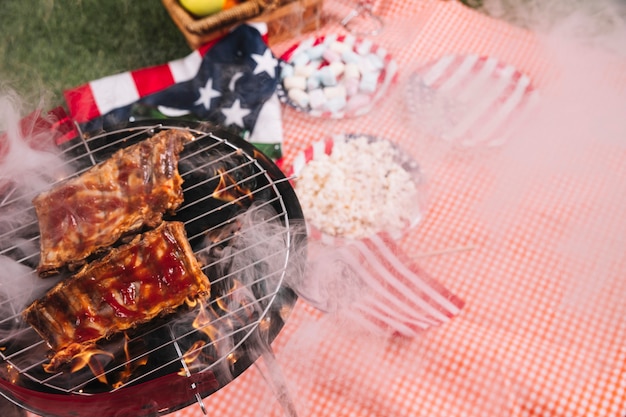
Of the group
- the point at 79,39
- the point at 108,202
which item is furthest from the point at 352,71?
the point at 79,39

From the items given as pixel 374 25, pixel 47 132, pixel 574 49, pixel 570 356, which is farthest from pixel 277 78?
pixel 570 356

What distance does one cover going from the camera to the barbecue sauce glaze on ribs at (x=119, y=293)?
2385mm

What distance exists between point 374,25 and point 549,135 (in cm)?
183

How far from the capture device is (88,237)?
2.65 m

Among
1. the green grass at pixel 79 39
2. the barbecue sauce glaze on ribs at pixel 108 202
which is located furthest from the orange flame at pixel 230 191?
the green grass at pixel 79 39

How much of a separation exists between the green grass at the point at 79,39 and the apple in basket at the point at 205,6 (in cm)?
70

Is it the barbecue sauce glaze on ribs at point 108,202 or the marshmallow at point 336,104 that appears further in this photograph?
the marshmallow at point 336,104

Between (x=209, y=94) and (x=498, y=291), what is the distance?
8.43 ft

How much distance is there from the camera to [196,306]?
8.54 ft

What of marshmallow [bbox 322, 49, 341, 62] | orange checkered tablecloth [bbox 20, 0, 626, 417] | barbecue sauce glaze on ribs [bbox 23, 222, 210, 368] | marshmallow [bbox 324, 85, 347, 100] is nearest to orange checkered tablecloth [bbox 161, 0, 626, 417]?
orange checkered tablecloth [bbox 20, 0, 626, 417]

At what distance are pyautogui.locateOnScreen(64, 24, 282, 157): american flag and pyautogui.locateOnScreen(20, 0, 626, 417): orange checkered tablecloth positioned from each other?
0.92ft

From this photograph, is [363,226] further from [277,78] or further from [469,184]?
[277,78]

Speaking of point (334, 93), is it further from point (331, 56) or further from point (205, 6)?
point (205, 6)

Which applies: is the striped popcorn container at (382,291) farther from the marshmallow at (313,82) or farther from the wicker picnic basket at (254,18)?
the wicker picnic basket at (254,18)
